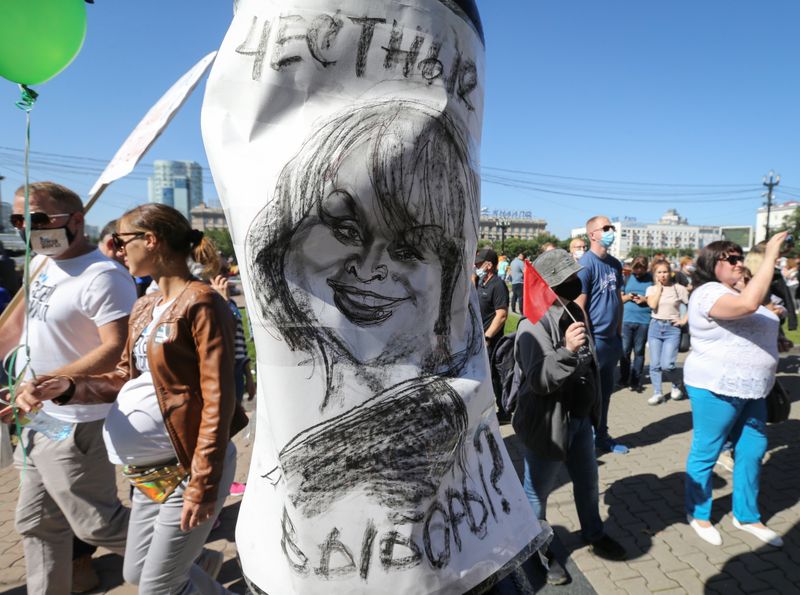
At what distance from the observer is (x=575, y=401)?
2.76 meters

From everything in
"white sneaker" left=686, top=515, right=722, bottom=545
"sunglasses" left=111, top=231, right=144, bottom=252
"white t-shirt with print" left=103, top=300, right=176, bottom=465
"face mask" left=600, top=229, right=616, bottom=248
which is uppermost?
"face mask" left=600, top=229, right=616, bottom=248

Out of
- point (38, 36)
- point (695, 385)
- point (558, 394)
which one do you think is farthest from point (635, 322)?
point (38, 36)

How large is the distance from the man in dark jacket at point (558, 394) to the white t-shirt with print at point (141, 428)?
1.77 m

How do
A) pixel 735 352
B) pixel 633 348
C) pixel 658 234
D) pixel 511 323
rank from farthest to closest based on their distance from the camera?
pixel 658 234
pixel 511 323
pixel 633 348
pixel 735 352

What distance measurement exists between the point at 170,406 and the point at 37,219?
1.24 m

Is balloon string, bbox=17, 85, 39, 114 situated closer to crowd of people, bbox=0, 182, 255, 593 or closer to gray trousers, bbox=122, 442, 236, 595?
crowd of people, bbox=0, 182, 255, 593

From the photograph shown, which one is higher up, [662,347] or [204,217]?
[204,217]

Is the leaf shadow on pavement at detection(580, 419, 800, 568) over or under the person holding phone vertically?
under

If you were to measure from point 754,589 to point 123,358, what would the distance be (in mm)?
3573

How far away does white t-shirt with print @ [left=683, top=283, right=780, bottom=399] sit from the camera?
3.06 meters

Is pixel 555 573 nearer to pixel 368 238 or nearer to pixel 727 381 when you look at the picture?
pixel 727 381

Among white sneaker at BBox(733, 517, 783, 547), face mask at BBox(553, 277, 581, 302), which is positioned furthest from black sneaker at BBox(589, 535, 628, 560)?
face mask at BBox(553, 277, 581, 302)

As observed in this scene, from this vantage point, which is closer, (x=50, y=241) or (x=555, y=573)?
(x=50, y=241)

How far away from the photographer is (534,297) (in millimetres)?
2391
